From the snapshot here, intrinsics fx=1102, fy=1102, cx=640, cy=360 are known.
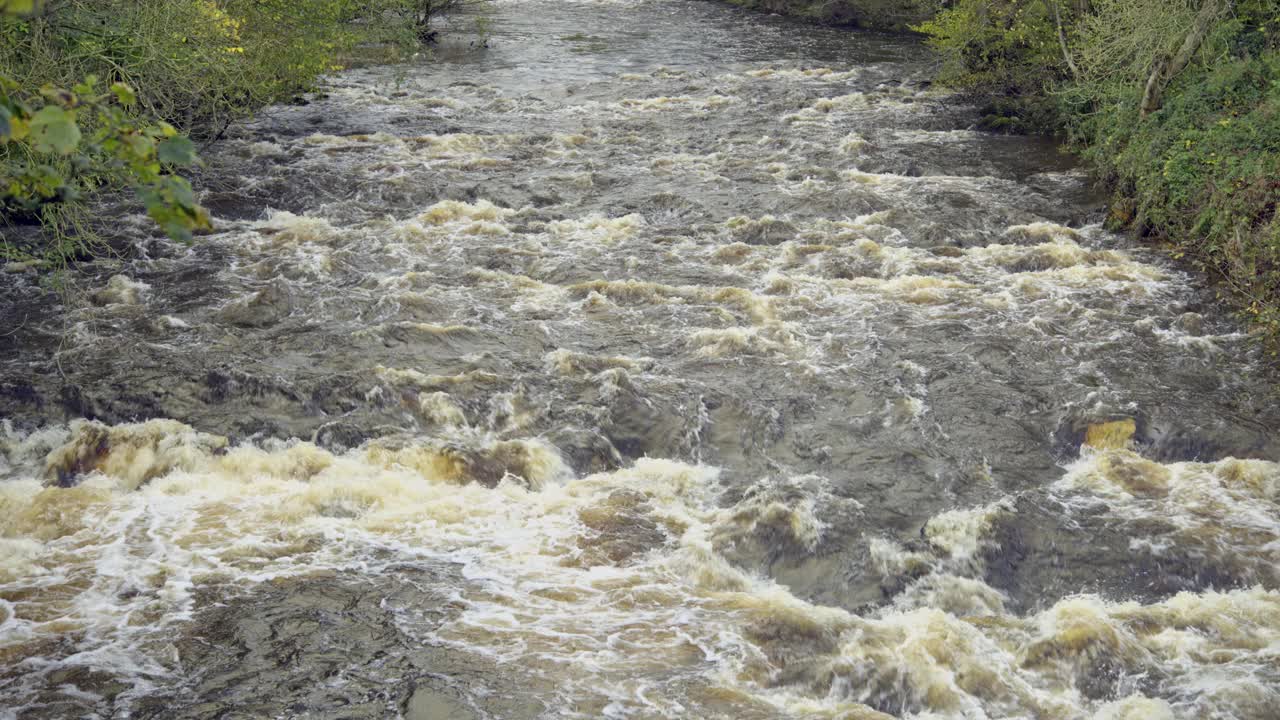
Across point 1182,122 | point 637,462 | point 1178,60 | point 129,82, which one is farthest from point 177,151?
point 1178,60

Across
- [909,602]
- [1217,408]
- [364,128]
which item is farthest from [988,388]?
[364,128]

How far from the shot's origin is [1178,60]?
17.0 metres

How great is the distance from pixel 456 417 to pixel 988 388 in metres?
5.74

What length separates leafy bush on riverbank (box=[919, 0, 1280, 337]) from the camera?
13812 millimetres

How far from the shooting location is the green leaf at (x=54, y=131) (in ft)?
11.8

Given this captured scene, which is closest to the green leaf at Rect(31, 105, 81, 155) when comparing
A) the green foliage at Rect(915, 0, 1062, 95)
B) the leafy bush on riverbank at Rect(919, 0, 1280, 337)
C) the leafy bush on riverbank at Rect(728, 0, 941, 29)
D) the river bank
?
the river bank

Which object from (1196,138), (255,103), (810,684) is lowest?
(810,684)

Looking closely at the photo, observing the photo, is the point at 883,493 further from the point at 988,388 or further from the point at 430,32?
the point at 430,32

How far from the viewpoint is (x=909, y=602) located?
28.1 feet

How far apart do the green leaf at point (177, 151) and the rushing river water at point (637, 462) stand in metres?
4.42

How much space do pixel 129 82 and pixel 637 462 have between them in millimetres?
7311

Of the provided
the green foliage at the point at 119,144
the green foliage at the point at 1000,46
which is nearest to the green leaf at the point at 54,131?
the green foliage at the point at 119,144

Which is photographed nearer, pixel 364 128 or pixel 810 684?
pixel 810 684

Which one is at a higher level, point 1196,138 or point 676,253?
point 1196,138
